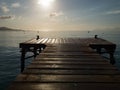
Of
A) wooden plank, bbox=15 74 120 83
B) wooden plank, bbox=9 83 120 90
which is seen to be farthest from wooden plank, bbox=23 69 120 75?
wooden plank, bbox=9 83 120 90

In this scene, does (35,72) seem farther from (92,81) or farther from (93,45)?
(93,45)

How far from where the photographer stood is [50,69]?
236 inches

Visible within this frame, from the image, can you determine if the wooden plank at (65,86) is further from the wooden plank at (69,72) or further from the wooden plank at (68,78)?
the wooden plank at (69,72)

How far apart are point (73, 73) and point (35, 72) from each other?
3.83ft

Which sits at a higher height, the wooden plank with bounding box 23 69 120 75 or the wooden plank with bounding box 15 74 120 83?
the wooden plank with bounding box 23 69 120 75

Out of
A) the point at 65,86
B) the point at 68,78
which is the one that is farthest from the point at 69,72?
the point at 65,86

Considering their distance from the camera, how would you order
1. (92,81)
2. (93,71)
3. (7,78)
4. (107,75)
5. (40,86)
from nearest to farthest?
(40,86) < (92,81) < (107,75) < (93,71) < (7,78)

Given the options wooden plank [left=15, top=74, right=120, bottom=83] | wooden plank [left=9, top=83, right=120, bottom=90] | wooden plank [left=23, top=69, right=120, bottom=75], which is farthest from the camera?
wooden plank [left=23, top=69, right=120, bottom=75]

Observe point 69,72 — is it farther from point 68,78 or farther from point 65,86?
point 65,86

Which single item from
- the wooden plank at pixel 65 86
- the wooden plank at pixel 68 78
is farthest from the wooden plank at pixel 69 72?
the wooden plank at pixel 65 86

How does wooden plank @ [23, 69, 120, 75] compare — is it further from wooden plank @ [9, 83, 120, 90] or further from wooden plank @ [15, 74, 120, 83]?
wooden plank @ [9, 83, 120, 90]

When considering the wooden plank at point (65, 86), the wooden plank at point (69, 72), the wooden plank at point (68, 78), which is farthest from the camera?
the wooden plank at point (69, 72)

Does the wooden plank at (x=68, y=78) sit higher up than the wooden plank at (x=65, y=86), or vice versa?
the wooden plank at (x=68, y=78)

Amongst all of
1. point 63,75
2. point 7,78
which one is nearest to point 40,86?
point 63,75
